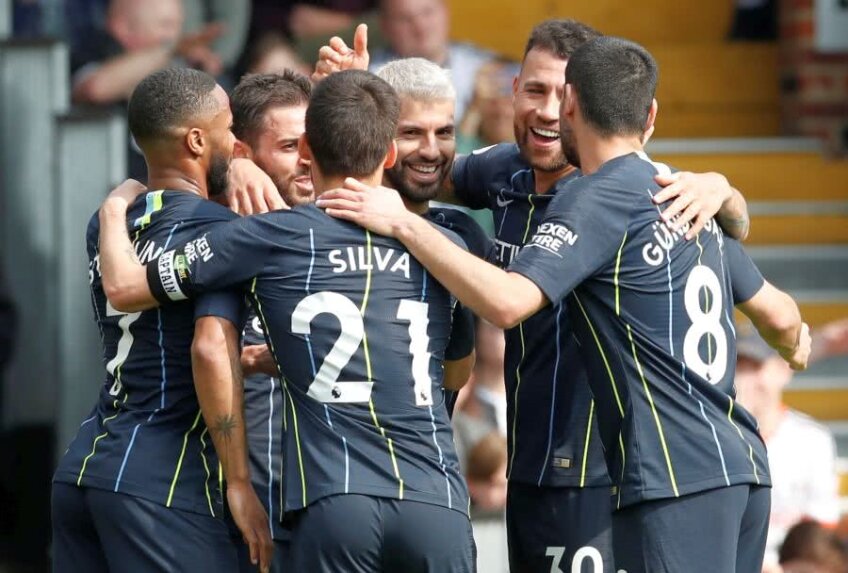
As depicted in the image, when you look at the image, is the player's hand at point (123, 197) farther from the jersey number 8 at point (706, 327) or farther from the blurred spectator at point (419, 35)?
the blurred spectator at point (419, 35)

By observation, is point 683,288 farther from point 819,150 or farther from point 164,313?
point 819,150

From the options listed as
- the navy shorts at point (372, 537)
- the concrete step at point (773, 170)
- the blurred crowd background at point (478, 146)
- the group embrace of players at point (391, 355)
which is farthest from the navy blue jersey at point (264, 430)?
the concrete step at point (773, 170)

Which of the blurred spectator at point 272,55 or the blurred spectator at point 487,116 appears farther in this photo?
the blurred spectator at point 272,55

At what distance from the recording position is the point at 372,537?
3994 millimetres

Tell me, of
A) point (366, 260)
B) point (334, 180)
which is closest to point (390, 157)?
point (334, 180)

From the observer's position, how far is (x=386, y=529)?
402 cm

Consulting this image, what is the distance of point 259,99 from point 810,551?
2883 mm

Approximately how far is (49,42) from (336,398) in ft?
12.6

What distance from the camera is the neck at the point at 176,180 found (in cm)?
449

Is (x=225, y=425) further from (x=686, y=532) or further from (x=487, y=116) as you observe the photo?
(x=487, y=116)

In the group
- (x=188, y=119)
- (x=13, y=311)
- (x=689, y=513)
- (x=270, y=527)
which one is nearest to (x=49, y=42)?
(x=13, y=311)

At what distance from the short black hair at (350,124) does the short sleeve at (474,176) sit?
866 mm

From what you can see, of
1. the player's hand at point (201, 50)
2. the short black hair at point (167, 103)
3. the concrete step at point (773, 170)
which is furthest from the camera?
the concrete step at point (773, 170)

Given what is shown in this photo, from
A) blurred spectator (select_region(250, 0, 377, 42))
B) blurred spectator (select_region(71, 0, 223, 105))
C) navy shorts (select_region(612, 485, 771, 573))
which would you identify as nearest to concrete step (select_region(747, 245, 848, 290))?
blurred spectator (select_region(250, 0, 377, 42))
